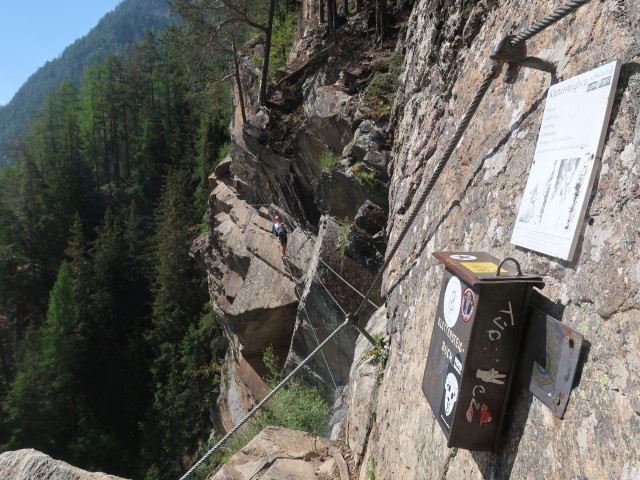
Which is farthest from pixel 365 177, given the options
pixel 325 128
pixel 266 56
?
pixel 266 56

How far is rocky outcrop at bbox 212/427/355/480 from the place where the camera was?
175 inches

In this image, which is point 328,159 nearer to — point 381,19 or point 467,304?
point 381,19

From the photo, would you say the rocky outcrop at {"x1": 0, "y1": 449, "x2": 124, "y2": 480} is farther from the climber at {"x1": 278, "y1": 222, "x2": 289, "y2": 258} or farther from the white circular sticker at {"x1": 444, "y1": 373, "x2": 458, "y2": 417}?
the climber at {"x1": 278, "y1": 222, "x2": 289, "y2": 258}

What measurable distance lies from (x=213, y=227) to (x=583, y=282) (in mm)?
21662

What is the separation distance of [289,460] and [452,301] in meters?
3.45

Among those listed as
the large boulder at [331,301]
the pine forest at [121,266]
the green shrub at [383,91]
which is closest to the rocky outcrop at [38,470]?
the large boulder at [331,301]

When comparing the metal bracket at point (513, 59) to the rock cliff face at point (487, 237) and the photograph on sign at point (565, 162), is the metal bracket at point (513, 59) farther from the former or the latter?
the photograph on sign at point (565, 162)

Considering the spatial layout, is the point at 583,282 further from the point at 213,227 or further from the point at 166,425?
the point at 166,425

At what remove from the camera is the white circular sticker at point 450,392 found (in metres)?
2.05

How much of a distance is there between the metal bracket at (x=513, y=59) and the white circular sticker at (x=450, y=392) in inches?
73.1

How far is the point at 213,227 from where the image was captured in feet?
73.4

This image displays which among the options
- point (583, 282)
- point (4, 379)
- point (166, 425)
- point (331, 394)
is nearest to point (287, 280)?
point (331, 394)

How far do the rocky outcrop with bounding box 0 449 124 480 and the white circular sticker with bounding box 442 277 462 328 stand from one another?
12.3 feet

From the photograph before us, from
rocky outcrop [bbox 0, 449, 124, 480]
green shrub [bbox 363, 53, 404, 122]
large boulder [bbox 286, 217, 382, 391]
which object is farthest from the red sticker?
green shrub [bbox 363, 53, 404, 122]
